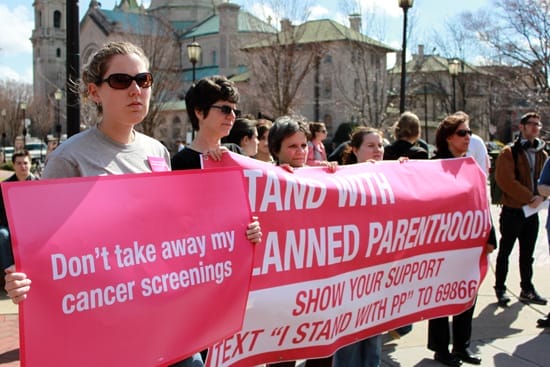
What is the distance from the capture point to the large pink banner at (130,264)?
2377mm

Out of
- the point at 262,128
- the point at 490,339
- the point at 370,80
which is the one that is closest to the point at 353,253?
the point at 490,339

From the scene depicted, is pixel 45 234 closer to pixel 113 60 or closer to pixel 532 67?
pixel 113 60

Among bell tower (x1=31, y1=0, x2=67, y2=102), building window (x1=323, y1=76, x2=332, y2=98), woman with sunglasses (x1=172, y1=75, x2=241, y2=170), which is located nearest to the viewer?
woman with sunglasses (x1=172, y1=75, x2=241, y2=170)

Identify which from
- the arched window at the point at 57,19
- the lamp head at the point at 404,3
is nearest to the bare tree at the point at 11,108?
the arched window at the point at 57,19

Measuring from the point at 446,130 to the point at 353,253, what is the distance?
1.93 m

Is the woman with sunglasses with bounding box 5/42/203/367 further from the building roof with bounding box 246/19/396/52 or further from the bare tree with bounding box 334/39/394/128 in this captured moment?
the bare tree with bounding box 334/39/394/128

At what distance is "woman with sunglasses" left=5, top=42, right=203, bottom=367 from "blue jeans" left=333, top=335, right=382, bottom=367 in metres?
1.63

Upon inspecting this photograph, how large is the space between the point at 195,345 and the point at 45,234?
93 cm

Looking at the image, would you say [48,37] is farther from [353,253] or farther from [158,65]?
[353,253]

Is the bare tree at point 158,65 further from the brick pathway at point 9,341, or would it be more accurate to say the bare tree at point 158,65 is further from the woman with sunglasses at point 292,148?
the woman with sunglasses at point 292,148

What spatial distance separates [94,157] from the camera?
2746mm

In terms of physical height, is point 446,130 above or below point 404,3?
below

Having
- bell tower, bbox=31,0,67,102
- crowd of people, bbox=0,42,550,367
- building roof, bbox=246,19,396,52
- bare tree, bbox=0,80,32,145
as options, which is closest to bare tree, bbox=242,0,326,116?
building roof, bbox=246,19,396,52

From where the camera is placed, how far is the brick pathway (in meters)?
5.10
